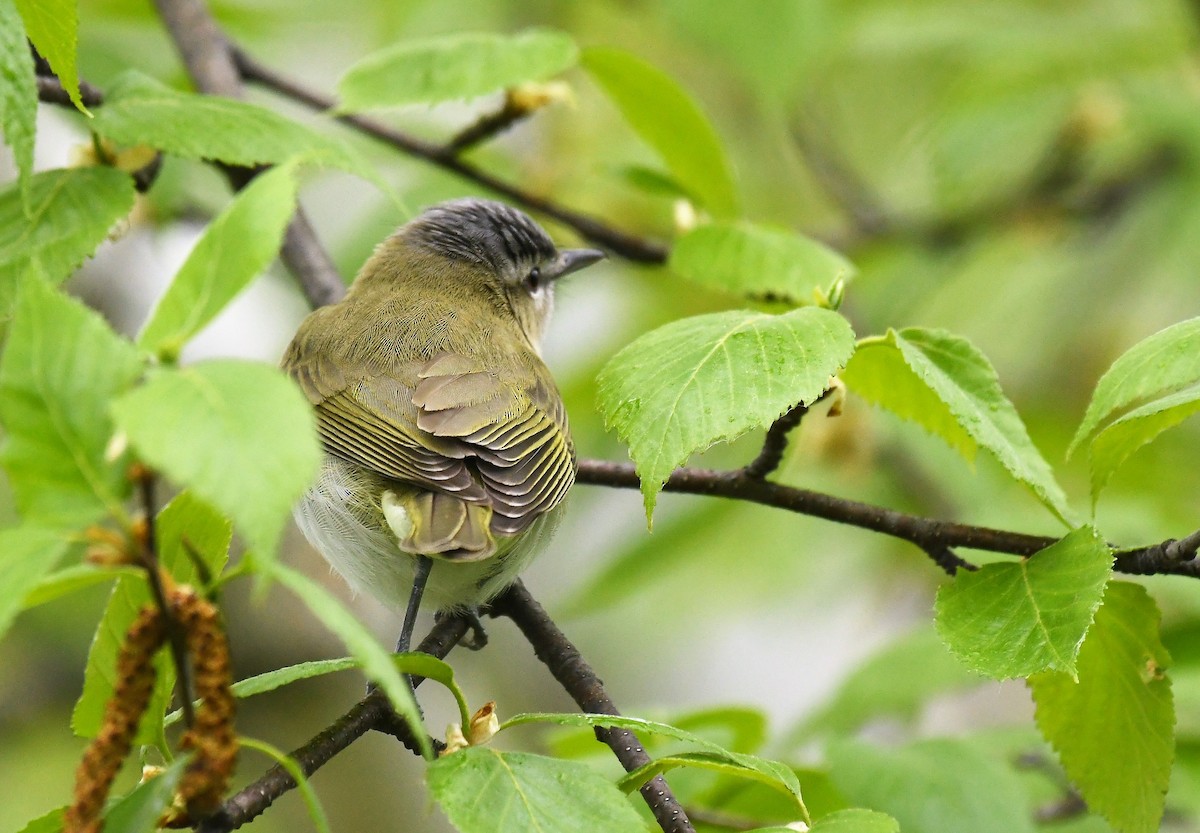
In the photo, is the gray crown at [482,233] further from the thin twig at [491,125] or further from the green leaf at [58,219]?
the green leaf at [58,219]

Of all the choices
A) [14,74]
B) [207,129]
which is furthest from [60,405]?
[207,129]

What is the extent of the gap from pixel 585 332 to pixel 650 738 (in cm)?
567

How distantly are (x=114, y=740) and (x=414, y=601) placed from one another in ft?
3.94

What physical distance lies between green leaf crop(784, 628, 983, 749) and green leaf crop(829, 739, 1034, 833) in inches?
19.1

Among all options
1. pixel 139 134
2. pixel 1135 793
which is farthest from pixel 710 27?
pixel 1135 793

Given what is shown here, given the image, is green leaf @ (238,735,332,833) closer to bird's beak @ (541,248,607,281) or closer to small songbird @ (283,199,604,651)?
small songbird @ (283,199,604,651)

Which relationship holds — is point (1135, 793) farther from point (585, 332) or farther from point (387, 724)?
point (585, 332)

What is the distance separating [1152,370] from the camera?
6.11 feet

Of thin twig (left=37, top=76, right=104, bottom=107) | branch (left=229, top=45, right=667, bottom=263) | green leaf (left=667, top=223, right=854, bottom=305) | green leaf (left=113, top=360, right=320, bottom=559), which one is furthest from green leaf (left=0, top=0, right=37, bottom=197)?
branch (left=229, top=45, right=667, bottom=263)

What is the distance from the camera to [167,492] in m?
5.14

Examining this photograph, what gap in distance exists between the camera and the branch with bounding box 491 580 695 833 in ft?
6.25

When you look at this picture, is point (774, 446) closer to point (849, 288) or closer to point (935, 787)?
point (935, 787)

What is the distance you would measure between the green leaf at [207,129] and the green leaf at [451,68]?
1.39 ft

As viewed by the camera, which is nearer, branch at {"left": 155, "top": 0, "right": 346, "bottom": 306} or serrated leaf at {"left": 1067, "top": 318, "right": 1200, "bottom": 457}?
serrated leaf at {"left": 1067, "top": 318, "right": 1200, "bottom": 457}
